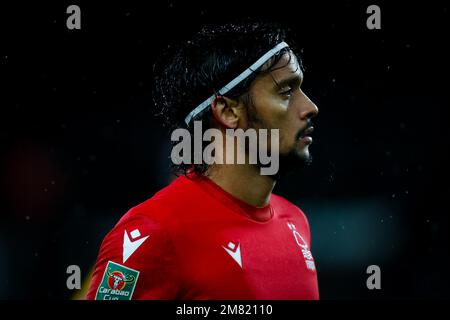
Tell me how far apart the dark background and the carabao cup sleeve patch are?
4314mm

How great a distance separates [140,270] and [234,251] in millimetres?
411

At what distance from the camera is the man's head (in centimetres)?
285

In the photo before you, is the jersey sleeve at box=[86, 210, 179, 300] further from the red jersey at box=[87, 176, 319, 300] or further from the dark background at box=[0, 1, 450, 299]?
the dark background at box=[0, 1, 450, 299]

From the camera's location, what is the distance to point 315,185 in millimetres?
7422

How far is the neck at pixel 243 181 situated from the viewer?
2861 mm

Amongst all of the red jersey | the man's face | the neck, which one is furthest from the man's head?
the red jersey

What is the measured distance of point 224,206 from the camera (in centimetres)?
281

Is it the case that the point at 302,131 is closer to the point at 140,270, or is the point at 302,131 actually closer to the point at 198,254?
the point at 198,254

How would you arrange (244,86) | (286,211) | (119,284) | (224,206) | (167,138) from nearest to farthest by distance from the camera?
1. (119,284)
2. (224,206)
3. (244,86)
4. (286,211)
5. (167,138)

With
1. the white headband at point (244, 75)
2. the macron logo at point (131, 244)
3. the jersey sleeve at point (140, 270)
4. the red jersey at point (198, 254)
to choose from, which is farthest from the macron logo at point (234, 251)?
the white headband at point (244, 75)

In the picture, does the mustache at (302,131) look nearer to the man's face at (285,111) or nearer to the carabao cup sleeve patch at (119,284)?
the man's face at (285,111)

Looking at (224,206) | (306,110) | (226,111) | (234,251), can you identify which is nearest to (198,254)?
(234,251)
